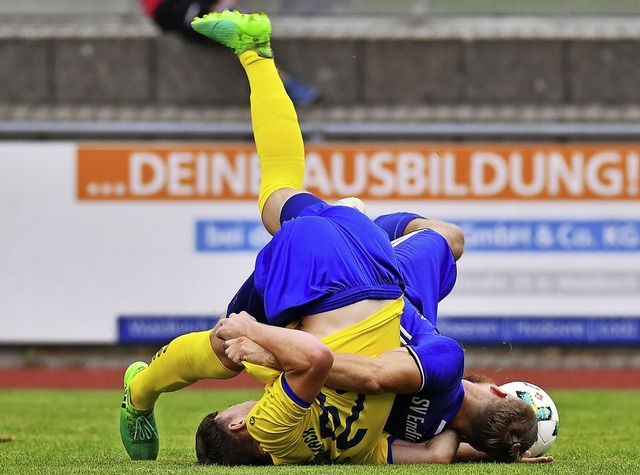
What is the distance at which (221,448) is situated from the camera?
541cm

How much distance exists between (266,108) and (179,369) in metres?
1.57

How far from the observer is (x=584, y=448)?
639 centimetres

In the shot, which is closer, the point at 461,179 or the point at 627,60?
the point at 461,179

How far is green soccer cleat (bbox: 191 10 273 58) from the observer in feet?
22.1

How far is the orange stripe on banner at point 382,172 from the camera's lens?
1177cm

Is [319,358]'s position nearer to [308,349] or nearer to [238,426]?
[308,349]

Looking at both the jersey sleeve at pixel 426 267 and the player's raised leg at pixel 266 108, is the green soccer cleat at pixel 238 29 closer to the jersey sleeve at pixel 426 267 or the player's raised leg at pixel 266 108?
the player's raised leg at pixel 266 108

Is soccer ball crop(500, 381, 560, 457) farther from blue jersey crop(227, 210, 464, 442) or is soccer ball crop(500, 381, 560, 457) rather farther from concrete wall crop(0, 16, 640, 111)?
concrete wall crop(0, 16, 640, 111)

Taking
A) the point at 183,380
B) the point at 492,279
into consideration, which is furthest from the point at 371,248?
the point at 492,279

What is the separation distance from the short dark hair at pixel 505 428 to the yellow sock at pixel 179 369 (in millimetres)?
1064

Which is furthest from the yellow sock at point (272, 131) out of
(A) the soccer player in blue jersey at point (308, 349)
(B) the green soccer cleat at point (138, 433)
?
(B) the green soccer cleat at point (138, 433)

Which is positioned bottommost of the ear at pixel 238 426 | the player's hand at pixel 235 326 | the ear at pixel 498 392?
the ear at pixel 238 426

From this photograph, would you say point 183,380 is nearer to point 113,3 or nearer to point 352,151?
point 352,151

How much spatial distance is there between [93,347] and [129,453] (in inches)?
239
